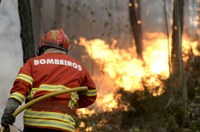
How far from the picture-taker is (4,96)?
6.53 metres

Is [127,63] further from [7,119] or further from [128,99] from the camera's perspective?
[7,119]

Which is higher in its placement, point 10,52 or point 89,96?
point 10,52

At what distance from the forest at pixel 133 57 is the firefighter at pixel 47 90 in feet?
7.61

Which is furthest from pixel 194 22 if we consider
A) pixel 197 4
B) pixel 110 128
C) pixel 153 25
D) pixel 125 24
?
pixel 110 128

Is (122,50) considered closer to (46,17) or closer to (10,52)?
(46,17)

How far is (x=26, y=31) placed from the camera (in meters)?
5.96

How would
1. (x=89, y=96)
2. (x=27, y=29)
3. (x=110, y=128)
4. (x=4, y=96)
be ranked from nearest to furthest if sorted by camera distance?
(x=89, y=96) → (x=27, y=29) → (x=4, y=96) → (x=110, y=128)

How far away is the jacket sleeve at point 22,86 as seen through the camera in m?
3.60

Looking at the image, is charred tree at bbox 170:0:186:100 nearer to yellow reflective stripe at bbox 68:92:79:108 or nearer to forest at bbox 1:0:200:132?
forest at bbox 1:0:200:132

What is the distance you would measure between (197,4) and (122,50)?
18.2ft

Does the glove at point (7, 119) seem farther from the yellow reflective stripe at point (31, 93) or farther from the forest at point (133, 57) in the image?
the forest at point (133, 57)

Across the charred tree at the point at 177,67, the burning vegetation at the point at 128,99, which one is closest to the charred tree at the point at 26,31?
the burning vegetation at the point at 128,99

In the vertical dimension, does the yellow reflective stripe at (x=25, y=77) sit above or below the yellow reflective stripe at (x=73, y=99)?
above

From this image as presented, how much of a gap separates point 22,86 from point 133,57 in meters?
9.87
